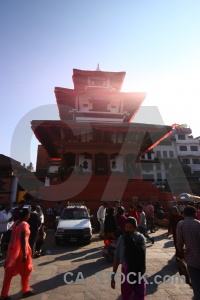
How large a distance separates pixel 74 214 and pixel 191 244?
688 centimetres

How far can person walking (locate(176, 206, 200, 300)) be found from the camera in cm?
307

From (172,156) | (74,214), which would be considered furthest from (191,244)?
(172,156)

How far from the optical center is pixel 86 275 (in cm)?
504

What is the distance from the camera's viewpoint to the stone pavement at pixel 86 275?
3.97 m

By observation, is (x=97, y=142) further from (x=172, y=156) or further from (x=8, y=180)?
(x=172, y=156)

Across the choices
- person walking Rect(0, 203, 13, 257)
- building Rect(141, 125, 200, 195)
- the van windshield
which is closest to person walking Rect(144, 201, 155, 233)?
the van windshield

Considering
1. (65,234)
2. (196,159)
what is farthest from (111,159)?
(196,159)

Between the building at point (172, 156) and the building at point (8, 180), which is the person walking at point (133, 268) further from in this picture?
the building at point (172, 156)

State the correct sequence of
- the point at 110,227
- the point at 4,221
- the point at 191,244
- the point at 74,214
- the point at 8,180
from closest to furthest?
1. the point at 191,244
2. the point at 110,227
3. the point at 4,221
4. the point at 74,214
5. the point at 8,180

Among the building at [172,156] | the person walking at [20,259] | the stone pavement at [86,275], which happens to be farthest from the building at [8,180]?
the building at [172,156]

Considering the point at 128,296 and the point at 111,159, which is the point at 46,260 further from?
the point at 111,159

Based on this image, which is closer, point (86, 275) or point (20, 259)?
point (20, 259)

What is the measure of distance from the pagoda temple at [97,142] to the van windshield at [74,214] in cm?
512

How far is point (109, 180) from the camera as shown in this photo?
1591 centimetres
